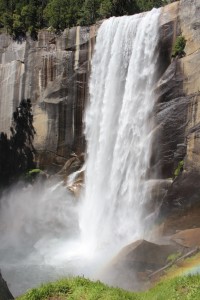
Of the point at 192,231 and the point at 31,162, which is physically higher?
the point at 31,162

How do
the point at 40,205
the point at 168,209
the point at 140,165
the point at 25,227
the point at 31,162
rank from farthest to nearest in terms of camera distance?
the point at 31,162
the point at 40,205
the point at 25,227
the point at 140,165
the point at 168,209

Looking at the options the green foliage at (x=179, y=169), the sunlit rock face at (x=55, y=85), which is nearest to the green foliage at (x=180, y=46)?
the green foliage at (x=179, y=169)

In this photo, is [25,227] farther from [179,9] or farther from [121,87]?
[179,9]

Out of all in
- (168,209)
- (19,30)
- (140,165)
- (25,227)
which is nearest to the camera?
(168,209)

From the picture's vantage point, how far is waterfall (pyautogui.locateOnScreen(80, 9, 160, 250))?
2901cm

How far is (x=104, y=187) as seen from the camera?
32031 mm

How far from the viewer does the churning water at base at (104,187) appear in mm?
27844

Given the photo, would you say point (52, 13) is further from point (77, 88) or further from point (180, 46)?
point (180, 46)

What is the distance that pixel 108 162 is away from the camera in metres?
32.2

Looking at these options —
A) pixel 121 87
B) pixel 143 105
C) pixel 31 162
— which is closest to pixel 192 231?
pixel 143 105

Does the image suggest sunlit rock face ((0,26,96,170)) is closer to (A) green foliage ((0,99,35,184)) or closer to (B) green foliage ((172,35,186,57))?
(A) green foliage ((0,99,35,184))

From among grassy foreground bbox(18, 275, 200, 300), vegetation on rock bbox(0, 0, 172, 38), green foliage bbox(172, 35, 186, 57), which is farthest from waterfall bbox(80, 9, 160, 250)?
grassy foreground bbox(18, 275, 200, 300)

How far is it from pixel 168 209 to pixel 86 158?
11187 mm

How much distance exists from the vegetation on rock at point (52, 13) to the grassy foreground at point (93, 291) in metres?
30.9
